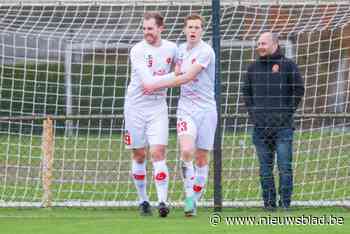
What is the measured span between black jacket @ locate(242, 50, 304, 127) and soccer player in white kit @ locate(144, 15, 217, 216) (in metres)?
1.02

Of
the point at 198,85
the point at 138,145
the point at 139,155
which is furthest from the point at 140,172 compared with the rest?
the point at 198,85

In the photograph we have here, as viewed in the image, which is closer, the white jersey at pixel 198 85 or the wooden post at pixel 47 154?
the white jersey at pixel 198 85

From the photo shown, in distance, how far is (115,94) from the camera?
15.4 m

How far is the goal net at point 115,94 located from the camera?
1384cm

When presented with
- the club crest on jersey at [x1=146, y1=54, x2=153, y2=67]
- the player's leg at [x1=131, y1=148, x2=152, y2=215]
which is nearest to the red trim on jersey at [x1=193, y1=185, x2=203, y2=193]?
the player's leg at [x1=131, y1=148, x2=152, y2=215]

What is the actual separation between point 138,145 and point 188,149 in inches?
22.5

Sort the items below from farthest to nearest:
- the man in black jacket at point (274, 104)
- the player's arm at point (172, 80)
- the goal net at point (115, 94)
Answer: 1. the goal net at point (115, 94)
2. the man in black jacket at point (274, 104)
3. the player's arm at point (172, 80)

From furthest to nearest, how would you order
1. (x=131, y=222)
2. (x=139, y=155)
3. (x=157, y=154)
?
(x=139, y=155) → (x=157, y=154) → (x=131, y=222)

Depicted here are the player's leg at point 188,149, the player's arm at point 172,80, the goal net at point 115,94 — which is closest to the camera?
the player's arm at point 172,80

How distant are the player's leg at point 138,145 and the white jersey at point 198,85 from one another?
43cm

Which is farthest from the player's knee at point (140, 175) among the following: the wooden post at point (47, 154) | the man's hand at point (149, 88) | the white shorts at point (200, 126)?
the wooden post at point (47, 154)

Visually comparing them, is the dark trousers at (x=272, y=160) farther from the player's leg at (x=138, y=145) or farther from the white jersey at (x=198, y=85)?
the player's leg at (x=138, y=145)

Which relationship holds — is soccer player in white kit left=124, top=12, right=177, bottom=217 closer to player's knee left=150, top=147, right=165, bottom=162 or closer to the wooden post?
player's knee left=150, top=147, right=165, bottom=162

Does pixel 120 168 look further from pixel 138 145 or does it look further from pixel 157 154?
pixel 157 154
